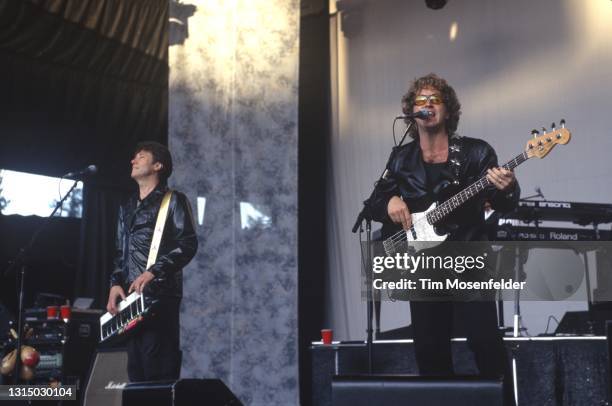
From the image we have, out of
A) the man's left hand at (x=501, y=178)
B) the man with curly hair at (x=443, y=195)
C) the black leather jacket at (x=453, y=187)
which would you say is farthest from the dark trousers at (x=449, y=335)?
the man's left hand at (x=501, y=178)

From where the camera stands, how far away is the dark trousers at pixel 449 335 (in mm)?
2885

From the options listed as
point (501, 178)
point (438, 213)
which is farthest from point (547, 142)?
point (438, 213)

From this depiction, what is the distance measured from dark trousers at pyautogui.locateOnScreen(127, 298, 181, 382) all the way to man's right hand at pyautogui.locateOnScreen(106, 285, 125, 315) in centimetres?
17

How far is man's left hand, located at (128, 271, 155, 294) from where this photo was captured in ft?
11.2

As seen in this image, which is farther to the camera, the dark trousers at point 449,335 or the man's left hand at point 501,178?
the man's left hand at point 501,178

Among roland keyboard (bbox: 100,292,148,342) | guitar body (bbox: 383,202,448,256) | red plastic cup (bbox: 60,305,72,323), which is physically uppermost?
guitar body (bbox: 383,202,448,256)

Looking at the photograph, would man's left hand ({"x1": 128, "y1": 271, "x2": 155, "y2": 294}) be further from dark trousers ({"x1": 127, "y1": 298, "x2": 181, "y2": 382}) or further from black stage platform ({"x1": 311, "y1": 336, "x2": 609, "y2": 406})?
black stage platform ({"x1": 311, "y1": 336, "x2": 609, "y2": 406})

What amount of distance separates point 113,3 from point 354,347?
3736mm

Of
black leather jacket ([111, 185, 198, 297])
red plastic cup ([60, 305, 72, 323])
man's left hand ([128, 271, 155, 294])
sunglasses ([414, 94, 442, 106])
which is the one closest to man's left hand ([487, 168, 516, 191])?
sunglasses ([414, 94, 442, 106])

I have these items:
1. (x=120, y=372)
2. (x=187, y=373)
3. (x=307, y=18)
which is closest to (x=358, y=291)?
(x=187, y=373)

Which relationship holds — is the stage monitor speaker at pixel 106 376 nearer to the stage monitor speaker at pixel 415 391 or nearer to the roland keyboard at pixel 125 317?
the roland keyboard at pixel 125 317

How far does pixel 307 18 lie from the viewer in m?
7.17

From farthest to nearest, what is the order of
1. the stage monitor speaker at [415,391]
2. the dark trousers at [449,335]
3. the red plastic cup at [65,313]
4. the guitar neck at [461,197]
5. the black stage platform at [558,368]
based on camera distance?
the red plastic cup at [65,313], the black stage platform at [558,368], the guitar neck at [461,197], the dark trousers at [449,335], the stage monitor speaker at [415,391]

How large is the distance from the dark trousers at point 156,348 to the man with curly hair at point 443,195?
3.42 ft
